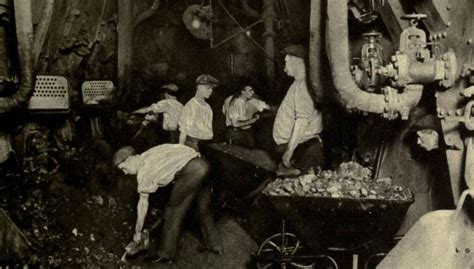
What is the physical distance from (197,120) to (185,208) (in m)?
1.04

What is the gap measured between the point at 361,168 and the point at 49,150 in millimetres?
4254

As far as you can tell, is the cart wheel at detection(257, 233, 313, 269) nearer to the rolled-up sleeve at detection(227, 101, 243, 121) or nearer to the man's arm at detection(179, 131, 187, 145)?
the man's arm at detection(179, 131, 187, 145)

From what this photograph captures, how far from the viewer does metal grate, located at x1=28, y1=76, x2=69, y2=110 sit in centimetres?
723

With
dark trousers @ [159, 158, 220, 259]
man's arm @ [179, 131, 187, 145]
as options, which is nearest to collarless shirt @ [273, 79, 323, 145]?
dark trousers @ [159, 158, 220, 259]

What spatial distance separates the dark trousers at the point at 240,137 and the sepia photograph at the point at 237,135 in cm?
2

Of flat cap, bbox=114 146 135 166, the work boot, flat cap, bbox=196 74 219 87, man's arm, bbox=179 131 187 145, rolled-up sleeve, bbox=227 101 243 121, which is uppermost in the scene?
flat cap, bbox=196 74 219 87

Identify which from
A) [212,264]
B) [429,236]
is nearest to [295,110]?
[212,264]

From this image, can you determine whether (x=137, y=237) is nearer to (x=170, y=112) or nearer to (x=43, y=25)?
(x=170, y=112)

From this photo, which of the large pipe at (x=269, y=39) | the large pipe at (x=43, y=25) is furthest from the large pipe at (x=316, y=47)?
the large pipe at (x=43, y=25)

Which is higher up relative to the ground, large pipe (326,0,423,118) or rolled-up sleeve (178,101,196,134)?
large pipe (326,0,423,118)

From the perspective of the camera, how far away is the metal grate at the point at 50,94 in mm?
7230

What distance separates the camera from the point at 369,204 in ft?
15.8

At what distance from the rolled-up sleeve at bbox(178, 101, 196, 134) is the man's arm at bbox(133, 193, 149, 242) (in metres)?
0.88

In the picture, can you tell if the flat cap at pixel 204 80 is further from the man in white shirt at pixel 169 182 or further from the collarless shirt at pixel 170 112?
the man in white shirt at pixel 169 182
